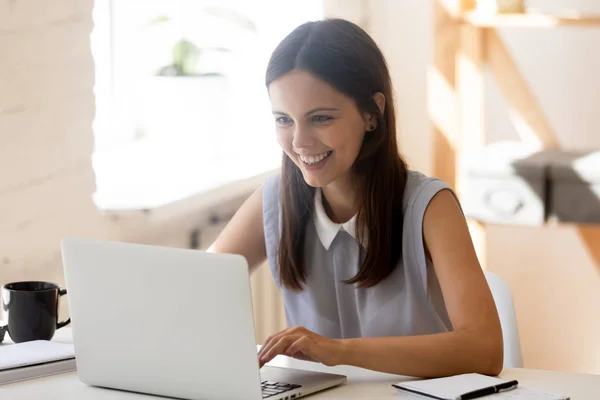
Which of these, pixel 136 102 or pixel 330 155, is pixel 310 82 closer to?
pixel 330 155

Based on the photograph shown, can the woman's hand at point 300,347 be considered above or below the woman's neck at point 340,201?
below

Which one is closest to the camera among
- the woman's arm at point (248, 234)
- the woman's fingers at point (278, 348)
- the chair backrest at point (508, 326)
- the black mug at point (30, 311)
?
the woman's fingers at point (278, 348)

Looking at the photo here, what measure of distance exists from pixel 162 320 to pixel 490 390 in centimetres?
43

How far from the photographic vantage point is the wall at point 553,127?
10.4 feet

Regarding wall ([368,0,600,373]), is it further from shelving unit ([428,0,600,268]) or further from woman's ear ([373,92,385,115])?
woman's ear ([373,92,385,115])

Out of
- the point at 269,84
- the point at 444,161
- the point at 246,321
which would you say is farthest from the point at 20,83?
the point at 444,161

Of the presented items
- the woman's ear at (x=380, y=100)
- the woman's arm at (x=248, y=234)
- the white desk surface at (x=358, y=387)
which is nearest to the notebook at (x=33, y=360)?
the white desk surface at (x=358, y=387)

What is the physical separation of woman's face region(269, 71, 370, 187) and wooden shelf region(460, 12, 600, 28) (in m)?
→ 1.29

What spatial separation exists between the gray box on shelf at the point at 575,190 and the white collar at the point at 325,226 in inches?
44.4

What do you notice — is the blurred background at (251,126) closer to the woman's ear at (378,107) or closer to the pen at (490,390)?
Answer: the woman's ear at (378,107)

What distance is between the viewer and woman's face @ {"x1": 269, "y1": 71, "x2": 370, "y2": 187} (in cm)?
163

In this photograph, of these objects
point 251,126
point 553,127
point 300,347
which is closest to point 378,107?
point 300,347

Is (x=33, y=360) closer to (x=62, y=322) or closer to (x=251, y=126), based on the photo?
(x=62, y=322)

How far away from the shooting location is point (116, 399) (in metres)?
1.30
